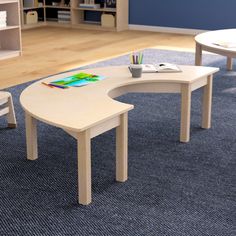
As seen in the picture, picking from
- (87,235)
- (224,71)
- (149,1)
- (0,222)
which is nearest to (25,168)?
(0,222)

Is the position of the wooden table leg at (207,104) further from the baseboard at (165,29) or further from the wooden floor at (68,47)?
the baseboard at (165,29)

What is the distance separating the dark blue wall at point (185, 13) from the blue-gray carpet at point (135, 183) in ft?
12.0

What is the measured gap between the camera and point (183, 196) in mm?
2410

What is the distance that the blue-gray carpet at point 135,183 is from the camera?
216 centimetres

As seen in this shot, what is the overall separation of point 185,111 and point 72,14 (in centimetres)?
518

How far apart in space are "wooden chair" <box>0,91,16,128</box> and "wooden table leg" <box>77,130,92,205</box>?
43.6 inches

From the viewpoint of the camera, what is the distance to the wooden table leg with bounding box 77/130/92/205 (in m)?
2.23

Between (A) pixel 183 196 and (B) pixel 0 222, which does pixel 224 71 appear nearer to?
(A) pixel 183 196

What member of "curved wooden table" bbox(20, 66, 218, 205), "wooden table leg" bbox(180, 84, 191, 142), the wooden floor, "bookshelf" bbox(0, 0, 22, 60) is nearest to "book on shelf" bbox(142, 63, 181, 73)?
"curved wooden table" bbox(20, 66, 218, 205)

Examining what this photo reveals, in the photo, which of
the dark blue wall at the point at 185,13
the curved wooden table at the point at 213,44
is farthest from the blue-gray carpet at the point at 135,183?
the dark blue wall at the point at 185,13

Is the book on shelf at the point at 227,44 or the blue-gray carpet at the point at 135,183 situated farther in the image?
the book on shelf at the point at 227,44

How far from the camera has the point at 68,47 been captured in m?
6.25

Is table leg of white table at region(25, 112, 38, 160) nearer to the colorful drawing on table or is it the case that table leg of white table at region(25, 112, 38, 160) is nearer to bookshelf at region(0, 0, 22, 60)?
the colorful drawing on table

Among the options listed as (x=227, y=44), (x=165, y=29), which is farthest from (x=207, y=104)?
(x=165, y=29)
